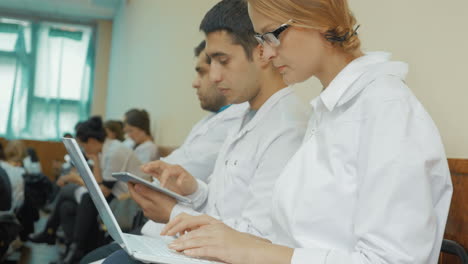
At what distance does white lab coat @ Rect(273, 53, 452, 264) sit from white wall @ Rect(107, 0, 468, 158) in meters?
0.27

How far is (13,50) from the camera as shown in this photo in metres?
9.41

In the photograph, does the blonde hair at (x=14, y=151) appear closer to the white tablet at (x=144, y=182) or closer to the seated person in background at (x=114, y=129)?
the seated person in background at (x=114, y=129)

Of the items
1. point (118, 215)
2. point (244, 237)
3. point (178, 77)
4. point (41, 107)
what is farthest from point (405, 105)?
point (41, 107)

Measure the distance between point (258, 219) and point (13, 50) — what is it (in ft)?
29.9

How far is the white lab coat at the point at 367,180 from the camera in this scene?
2.88ft

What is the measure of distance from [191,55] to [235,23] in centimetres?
251

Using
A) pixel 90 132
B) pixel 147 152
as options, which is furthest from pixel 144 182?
pixel 147 152

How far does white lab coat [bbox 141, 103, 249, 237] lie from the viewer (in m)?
2.40

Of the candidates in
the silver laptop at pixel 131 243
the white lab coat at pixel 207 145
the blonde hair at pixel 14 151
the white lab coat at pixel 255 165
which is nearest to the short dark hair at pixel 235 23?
the white lab coat at pixel 255 165

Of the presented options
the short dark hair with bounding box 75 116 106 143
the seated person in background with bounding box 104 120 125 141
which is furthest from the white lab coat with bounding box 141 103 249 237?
the seated person in background with bounding box 104 120 125 141

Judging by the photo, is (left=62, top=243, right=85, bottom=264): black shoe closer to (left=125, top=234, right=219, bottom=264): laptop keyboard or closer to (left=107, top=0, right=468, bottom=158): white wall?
(left=107, top=0, right=468, bottom=158): white wall

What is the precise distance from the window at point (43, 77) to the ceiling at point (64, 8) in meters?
0.18

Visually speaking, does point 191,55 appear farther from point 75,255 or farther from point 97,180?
point 75,255

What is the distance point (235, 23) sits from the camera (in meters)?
1.75
